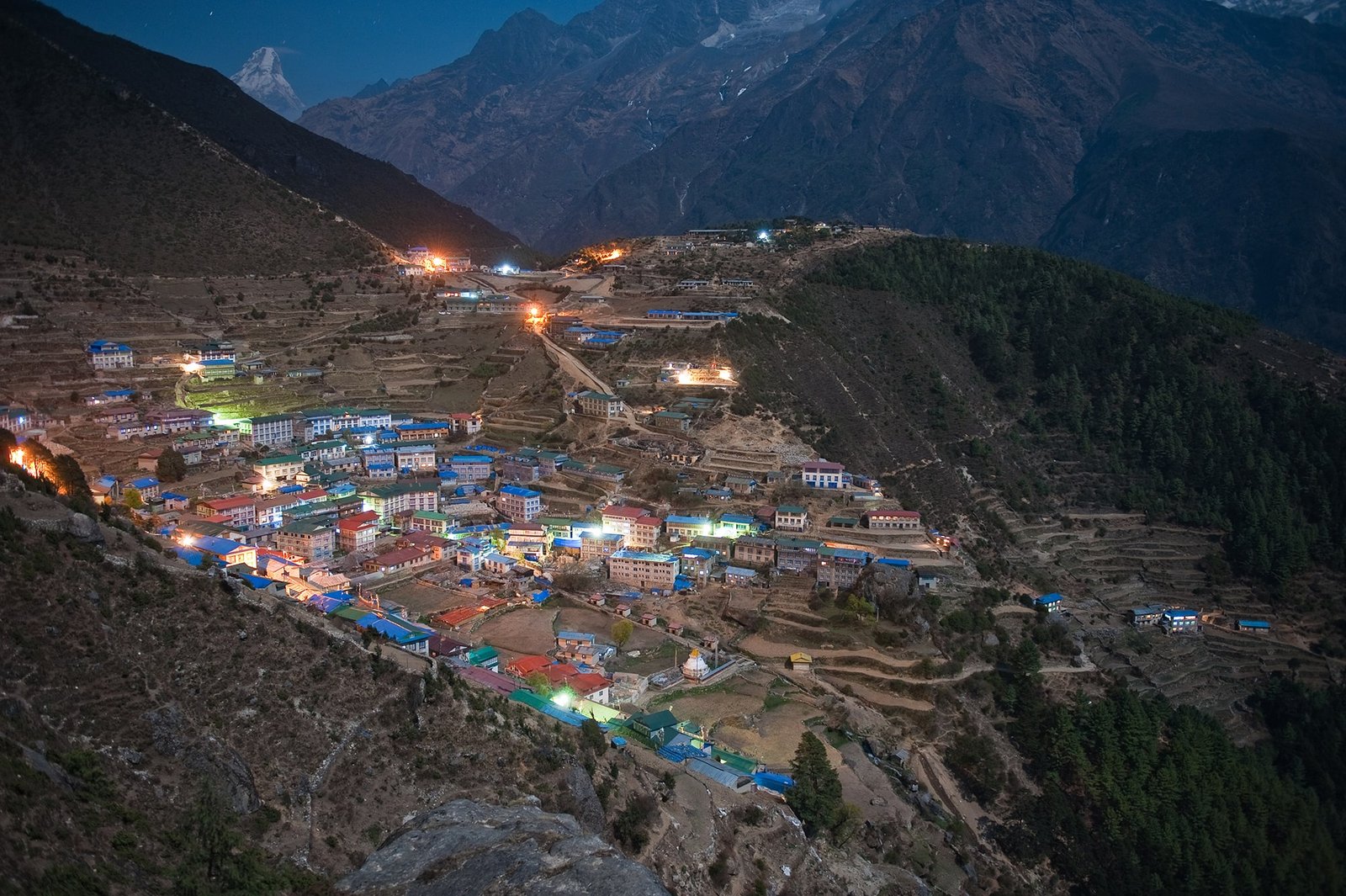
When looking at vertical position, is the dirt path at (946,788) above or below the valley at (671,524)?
below

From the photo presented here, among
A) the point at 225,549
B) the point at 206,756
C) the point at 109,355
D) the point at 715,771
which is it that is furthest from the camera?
the point at 109,355

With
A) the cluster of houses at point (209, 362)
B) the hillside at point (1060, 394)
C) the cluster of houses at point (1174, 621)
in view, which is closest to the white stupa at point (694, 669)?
the hillside at point (1060, 394)

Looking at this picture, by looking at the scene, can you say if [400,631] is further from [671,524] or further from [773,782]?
[671,524]

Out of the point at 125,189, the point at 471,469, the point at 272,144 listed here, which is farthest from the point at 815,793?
the point at 272,144

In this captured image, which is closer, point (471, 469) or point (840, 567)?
point (840, 567)

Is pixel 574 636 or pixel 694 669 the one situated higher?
pixel 574 636

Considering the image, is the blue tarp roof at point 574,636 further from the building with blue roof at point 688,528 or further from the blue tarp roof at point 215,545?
the blue tarp roof at point 215,545
